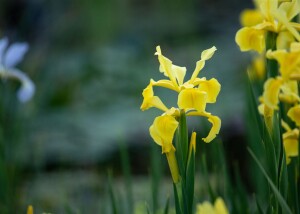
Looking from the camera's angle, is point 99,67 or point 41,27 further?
point 41,27

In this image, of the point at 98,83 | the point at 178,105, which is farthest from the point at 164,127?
the point at 98,83

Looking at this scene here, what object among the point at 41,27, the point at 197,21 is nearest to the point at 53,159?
the point at 41,27

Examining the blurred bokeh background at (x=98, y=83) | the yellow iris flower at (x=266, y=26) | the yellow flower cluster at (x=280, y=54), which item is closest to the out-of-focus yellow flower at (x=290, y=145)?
the yellow flower cluster at (x=280, y=54)

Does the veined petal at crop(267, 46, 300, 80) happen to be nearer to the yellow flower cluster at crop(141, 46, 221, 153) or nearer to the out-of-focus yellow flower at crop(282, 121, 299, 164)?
the yellow flower cluster at crop(141, 46, 221, 153)

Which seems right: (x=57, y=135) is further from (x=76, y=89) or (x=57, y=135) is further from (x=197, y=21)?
(x=197, y=21)

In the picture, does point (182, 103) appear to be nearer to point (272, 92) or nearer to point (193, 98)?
point (193, 98)
